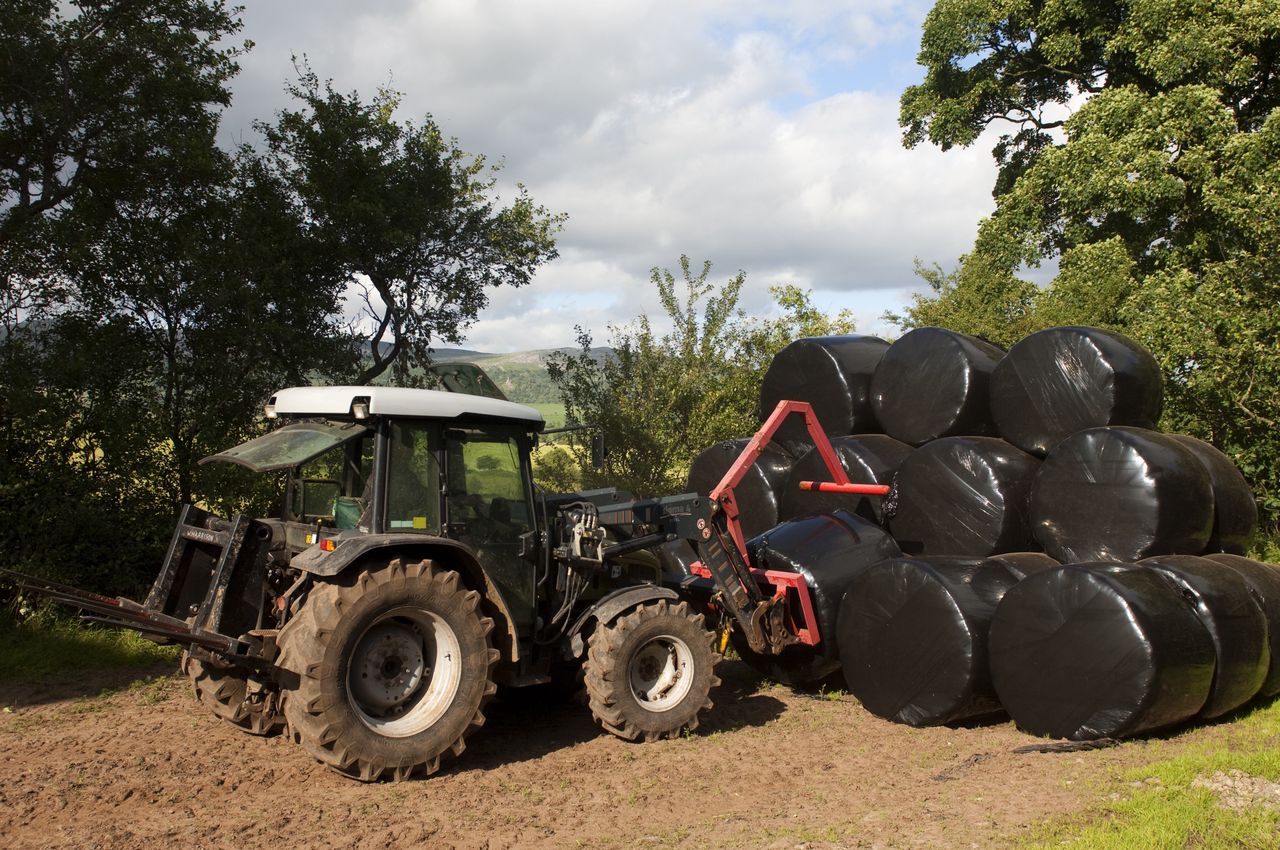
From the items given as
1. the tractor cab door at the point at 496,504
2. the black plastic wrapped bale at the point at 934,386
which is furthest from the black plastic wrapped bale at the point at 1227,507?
the tractor cab door at the point at 496,504

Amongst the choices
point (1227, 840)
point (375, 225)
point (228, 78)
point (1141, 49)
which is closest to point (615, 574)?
point (1227, 840)

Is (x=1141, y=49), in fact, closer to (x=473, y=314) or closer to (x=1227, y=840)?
(x=473, y=314)

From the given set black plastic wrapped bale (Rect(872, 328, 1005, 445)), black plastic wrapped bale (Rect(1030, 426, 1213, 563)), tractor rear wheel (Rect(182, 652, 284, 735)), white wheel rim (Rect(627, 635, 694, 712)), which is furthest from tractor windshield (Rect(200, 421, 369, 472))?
black plastic wrapped bale (Rect(1030, 426, 1213, 563))

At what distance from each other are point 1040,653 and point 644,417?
23.1 ft

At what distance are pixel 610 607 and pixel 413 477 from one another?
1576 millimetres

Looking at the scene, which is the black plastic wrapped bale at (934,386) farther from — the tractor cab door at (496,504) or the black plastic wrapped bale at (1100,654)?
the tractor cab door at (496,504)

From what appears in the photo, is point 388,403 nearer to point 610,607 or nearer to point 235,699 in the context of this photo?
point 610,607

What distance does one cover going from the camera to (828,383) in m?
9.27

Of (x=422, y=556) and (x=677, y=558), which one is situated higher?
(x=422, y=556)

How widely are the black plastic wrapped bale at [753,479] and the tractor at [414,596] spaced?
1826 millimetres

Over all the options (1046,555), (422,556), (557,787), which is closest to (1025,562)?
(1046,555)

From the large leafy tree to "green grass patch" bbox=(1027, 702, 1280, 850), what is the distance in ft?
24.1

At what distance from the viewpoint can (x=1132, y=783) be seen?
205 inches

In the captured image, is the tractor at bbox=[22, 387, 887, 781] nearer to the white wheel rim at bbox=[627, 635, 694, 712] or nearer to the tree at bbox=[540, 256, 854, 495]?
the white wheel rim at bbox=[627, 635, 694, 712]
